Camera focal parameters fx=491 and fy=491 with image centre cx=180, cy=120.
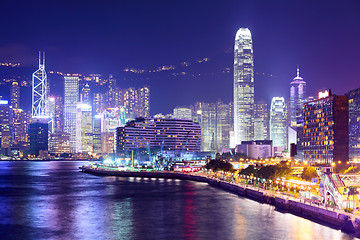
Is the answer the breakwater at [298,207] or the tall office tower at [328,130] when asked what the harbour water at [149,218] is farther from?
Result: the tall office tower at [328,130]

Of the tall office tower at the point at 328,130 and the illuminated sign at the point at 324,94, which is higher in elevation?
the illuminated sign at the point at 324,94

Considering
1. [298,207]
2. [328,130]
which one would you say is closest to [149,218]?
[298,207]

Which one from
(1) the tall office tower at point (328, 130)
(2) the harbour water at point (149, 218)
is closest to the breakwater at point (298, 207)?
(2) the harbour water at point (149, 218)

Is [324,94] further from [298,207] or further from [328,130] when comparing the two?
[298,207]

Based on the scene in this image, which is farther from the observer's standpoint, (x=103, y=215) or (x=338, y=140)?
(x=338, y=140)

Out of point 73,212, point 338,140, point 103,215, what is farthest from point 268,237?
point 338,140

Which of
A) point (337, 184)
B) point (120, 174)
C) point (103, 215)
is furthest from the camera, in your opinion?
point (120, 174)

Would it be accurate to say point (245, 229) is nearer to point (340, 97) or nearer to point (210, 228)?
point (210, 228)

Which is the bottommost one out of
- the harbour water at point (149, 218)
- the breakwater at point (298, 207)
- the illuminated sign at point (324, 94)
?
the harbour water at point (149, 218)
